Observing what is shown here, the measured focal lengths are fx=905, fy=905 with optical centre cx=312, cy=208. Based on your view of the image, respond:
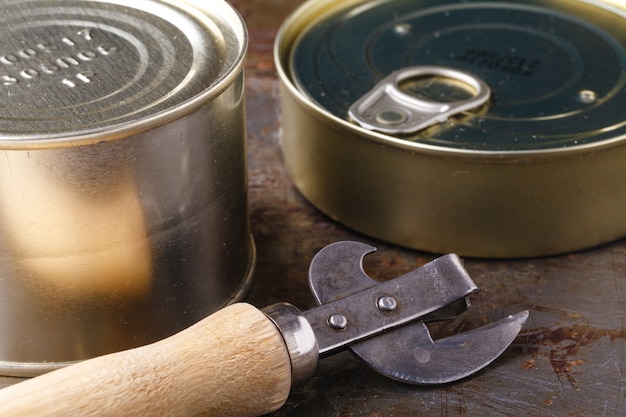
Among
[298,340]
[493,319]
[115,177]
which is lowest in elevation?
[493,319]

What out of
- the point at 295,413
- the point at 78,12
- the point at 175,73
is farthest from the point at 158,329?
the point at 78,12

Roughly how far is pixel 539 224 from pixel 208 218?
46cm

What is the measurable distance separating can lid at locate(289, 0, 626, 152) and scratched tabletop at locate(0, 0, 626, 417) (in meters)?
0.18

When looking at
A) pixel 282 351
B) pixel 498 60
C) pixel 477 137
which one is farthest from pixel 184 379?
pixel 498 60

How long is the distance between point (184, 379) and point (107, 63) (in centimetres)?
42

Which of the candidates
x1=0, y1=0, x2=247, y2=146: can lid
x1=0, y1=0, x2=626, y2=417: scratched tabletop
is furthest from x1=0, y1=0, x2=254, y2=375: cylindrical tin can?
x1=0, y1=0, x2=626, y2=417: scratched tabletop

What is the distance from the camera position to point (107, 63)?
1117mm

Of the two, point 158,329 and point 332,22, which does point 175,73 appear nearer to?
point 158,329

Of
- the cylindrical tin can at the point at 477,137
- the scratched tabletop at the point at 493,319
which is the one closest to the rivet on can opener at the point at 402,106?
the cylindrical tin can at the point at 477,137

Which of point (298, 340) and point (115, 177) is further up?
point (115, 177)

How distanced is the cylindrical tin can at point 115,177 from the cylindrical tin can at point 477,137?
0.60 ft

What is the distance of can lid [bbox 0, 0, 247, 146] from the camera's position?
991 mm

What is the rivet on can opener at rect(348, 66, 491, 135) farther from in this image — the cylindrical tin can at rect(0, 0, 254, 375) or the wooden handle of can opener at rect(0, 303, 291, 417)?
the wooden handle of can opener at rect(0, 303, 291, 417)

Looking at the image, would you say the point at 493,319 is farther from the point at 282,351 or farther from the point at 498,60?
the point at 498,60
